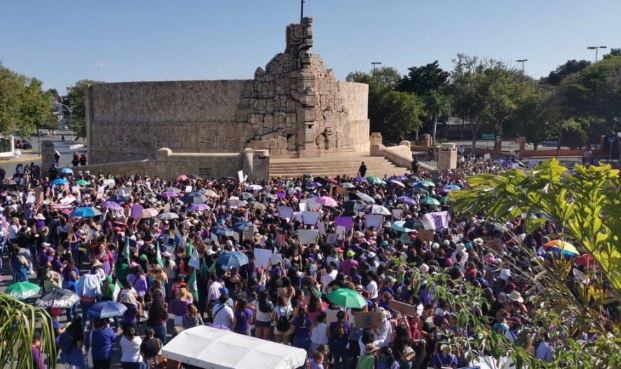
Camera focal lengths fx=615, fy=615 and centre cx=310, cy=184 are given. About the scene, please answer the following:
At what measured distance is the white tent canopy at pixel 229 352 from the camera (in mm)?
7430

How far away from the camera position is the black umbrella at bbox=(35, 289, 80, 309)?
9188 mm

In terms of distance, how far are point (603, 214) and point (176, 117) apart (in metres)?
31.5

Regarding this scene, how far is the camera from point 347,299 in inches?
362

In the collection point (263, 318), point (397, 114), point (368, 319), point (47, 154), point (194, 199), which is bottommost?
point (263, 318)

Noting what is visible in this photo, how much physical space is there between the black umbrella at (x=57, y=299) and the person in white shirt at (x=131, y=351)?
1394 mm

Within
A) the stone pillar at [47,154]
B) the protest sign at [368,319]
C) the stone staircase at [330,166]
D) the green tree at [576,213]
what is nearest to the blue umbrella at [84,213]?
the protest sign at [368,319]

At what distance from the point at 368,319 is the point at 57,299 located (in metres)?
4.70

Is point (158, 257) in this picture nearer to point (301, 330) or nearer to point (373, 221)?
point (301, 330)

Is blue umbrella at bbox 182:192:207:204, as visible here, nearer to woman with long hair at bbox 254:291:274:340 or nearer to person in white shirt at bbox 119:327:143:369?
woman with long hair at bbox 254:291:274:340

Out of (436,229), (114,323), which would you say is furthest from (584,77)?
(114,323)

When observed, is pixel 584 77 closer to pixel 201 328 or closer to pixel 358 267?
pixel 358 267

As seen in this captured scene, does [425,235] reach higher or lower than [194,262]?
higher

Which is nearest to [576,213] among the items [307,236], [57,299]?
[57,299]

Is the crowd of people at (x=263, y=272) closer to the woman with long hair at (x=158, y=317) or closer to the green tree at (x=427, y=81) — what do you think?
the woman with long hair at (x=158, y=317)
